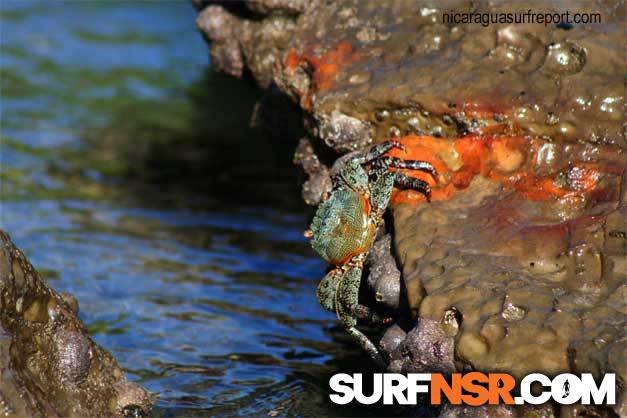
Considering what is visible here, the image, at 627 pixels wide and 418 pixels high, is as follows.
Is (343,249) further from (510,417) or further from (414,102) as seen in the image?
(510,417)

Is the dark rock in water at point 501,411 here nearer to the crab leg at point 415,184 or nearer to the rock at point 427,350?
the rock at point 427,350

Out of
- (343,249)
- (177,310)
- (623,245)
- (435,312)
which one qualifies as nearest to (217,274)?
(177,310)

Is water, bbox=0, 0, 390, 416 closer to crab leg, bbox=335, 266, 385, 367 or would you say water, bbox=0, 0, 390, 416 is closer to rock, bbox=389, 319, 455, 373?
crab leg, bbox=335, 266, 385, 367

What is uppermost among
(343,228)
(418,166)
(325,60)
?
(325,60)

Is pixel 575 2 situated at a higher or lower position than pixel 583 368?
higher

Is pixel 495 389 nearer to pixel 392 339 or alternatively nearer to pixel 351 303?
pixel 392 339

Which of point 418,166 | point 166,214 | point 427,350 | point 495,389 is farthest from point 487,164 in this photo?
point 166,214
